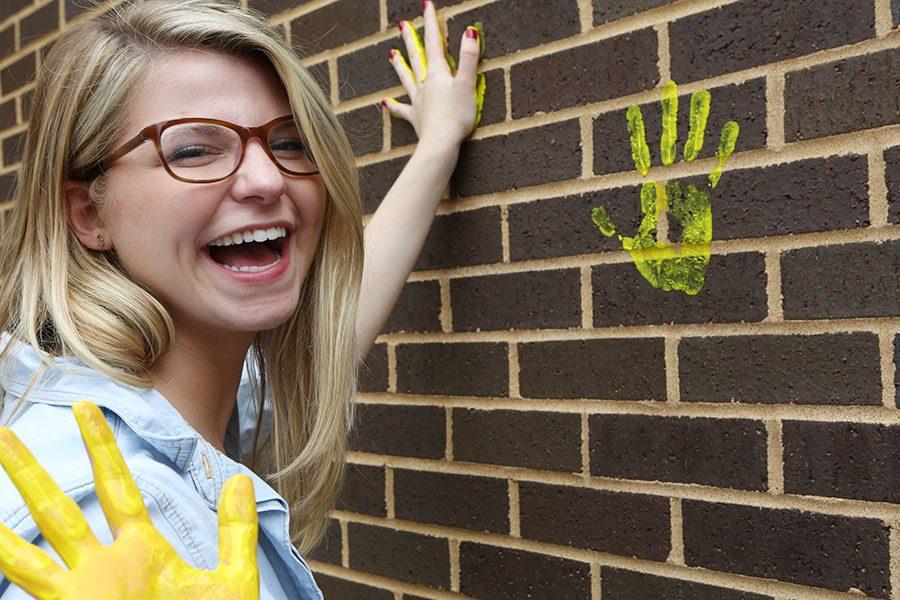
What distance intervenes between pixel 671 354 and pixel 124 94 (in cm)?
125

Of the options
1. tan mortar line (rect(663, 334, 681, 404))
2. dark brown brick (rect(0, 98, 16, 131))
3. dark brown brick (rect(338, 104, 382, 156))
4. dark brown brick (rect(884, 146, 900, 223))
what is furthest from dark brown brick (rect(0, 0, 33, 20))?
dark brown brick (rect(884, 146, 900, 223))

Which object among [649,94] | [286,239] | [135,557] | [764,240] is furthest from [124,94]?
[764,240]

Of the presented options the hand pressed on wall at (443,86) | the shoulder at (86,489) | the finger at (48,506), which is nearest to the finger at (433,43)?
the hand pressed on wall at (443,86)

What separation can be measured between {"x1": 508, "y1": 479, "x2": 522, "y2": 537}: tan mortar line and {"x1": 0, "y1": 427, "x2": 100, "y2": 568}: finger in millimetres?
1455

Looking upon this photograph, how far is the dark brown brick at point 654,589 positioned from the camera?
2111 mm

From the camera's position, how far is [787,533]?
201 centimetres

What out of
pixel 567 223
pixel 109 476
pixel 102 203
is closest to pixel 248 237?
pixel 102 203

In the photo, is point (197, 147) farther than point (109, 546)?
Yes

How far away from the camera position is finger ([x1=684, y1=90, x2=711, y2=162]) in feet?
6.97

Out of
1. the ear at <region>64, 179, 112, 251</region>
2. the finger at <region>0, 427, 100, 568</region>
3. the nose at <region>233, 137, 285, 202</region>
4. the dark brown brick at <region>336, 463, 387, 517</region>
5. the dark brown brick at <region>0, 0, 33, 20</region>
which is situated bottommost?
the dark brown brick at <region>336, 463, 387, 517</region>

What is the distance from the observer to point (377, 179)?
2.90 meters

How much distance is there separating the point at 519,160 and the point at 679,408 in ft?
2.45

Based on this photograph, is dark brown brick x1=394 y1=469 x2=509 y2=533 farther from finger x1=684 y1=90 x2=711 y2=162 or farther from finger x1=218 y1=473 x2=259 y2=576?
finger x1=218 y1=473 x2=259 y2=576

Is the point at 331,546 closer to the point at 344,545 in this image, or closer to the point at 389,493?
the point at 344,545
